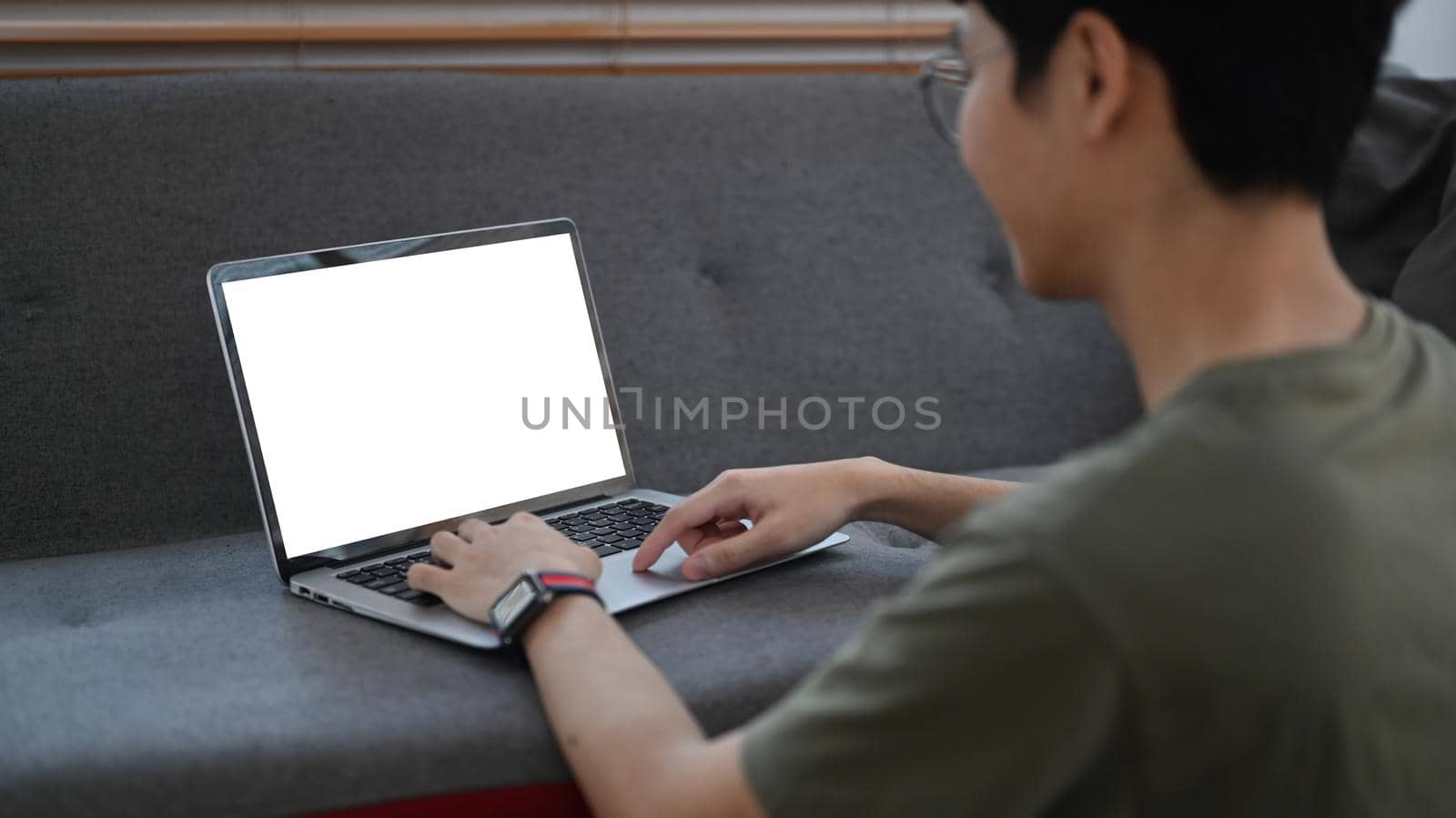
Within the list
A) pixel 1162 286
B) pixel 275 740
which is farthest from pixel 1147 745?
pixel 275 740

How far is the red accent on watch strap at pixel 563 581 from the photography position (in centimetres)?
91

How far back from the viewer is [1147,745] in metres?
0.57

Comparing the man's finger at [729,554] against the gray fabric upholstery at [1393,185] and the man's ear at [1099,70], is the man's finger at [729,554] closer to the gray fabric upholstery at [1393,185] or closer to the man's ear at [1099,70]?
the man's ear at [1099,70]

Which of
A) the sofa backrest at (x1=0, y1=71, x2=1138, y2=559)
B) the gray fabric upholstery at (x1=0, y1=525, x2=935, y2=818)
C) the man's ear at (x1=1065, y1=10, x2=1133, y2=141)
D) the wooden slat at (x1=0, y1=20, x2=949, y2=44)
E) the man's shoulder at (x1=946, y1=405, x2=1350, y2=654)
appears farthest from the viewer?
the wooden slat at (x1=0, y1=20, x2=949, y2=44)

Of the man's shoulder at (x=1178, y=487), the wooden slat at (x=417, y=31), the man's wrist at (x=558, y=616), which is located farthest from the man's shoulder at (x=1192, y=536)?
the wooden slat at (x=417, y=31)

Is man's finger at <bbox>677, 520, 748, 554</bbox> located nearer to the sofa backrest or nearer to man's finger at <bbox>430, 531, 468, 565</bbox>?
man's finger at <bbox>430, 531, 468, 565</bbox>

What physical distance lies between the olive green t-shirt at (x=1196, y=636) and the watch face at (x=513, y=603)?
0.33 metres

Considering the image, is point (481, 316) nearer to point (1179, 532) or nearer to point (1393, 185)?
point (1179, 532)

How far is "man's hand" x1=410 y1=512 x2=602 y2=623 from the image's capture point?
0.95 m

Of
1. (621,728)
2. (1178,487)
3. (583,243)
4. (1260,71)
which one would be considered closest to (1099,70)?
(1260,71)

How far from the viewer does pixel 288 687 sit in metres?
0.90

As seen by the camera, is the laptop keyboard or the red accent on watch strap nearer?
the red accent on watch strap

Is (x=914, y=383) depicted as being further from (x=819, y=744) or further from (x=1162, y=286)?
(x=819, y=744)

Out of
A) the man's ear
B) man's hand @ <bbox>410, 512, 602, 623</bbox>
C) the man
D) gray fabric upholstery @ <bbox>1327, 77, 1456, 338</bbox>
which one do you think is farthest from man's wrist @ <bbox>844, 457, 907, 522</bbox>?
gray fabric upholstery @ <bbox>1327, 77, 1456, 338</bbox>
